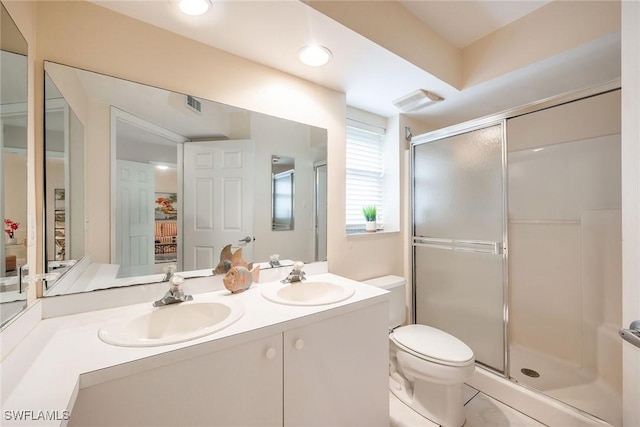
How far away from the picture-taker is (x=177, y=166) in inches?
51.7

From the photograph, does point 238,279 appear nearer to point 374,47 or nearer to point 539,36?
point 374,47

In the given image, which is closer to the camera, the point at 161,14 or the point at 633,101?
the point at 633,101

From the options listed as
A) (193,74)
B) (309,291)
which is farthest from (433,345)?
(193,74)

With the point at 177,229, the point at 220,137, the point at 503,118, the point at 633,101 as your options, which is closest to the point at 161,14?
the point at 220,137

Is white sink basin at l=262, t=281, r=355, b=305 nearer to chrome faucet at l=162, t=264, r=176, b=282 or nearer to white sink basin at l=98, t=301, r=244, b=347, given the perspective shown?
white sink basin at l=98, t=301, r=244, b=347

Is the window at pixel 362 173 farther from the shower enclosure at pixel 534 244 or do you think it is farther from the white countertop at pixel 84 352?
the white countertop at pixel 84 352

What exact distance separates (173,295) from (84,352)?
39 centimetres

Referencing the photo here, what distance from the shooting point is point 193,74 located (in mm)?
1346

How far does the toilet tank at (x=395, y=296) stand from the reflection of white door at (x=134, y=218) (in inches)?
60.3

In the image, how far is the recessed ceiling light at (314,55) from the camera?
4.60ft

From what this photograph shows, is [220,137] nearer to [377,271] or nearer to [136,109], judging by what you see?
[136,109]

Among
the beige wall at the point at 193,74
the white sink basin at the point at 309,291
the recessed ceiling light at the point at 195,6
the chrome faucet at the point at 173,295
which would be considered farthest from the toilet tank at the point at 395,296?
the recessed ceiling light at the point at 195,6

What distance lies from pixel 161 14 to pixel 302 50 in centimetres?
69

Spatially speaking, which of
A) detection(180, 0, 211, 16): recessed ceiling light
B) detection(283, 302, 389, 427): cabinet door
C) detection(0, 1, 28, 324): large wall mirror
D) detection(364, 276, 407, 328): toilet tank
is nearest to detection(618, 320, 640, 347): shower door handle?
detection(283, 302, 389, 427): cabinet door
